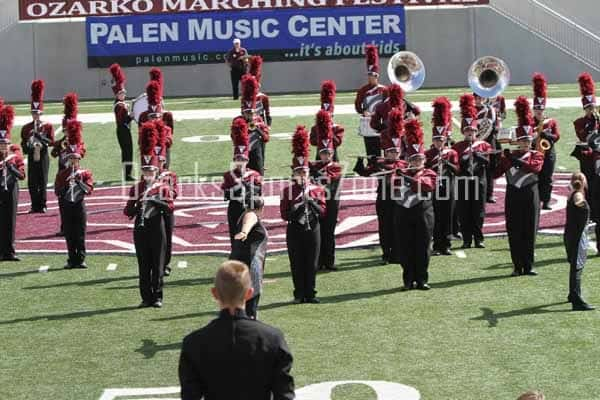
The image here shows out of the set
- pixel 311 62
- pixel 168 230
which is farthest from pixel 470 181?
pixel 311 62

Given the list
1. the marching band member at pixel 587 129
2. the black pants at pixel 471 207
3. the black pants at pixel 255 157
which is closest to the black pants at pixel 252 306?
the black pants at pixel 471 207

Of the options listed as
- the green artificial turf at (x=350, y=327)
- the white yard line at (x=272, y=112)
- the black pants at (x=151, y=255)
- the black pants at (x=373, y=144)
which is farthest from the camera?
the white yard line at (x=272, y=112)

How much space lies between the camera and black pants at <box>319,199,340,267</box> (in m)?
15.5

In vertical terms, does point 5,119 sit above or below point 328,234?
above

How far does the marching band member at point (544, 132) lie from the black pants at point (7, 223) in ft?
20.6

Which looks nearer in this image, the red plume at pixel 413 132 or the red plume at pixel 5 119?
the red plume at pixel 413 132

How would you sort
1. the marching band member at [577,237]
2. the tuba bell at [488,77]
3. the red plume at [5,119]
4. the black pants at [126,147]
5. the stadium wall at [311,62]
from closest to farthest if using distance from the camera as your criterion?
the marching band member at [577,237] < the red plume at [5,119] < the tuba bell at [488,77] < the black pants at [126,147] < the stadium wall at [311,62]

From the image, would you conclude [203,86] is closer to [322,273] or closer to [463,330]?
[322,273]

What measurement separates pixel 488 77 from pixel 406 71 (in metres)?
1.30

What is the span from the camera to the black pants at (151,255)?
1387 cm

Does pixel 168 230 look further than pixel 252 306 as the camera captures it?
Yes

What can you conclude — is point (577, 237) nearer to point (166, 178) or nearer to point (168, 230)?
point (166, 178)

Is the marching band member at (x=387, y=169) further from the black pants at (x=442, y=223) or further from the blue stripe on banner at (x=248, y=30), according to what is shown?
the blue stripe on banner at (x=248, y=30)

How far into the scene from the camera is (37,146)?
1977 centimetres
